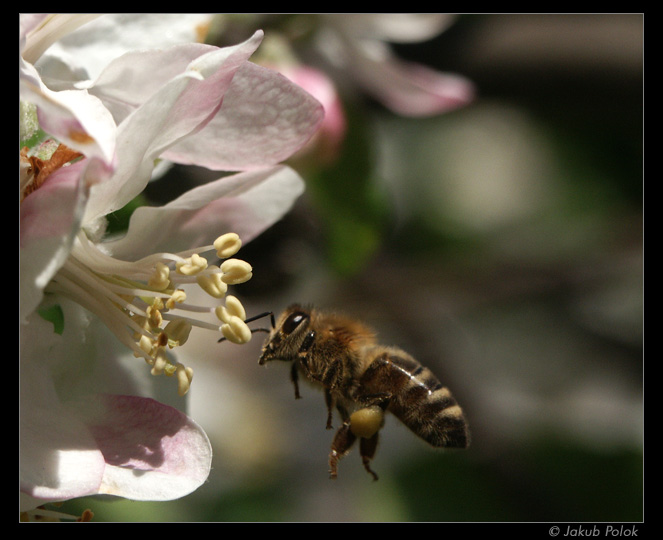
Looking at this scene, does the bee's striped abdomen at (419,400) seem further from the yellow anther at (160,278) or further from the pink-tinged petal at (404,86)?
the pink-tinged petal at (404,86)

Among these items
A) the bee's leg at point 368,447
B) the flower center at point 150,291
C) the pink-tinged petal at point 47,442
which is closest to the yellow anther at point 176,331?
the flower center at point 150,291

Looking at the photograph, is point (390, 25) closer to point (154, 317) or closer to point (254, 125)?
point (254, 125)

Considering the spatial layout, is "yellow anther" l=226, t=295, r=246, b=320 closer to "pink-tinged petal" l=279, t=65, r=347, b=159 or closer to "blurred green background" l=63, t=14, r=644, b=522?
"pink-tinged petal" l=279, t=65, r=347, b=159

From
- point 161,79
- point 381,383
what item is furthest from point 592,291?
point 161,79

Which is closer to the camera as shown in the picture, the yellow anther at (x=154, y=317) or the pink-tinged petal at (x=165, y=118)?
the pink-tinged petal at (x=165, y=118)

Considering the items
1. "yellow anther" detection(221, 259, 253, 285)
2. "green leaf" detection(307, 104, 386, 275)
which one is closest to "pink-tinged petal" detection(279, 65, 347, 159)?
"green leaf" detection(307, 104, 386, 275)

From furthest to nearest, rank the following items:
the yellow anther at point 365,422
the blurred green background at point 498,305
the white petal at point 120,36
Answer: the blurred green background at point 498,305
the yellow anther at point 365,422
the white petal at point 120,36

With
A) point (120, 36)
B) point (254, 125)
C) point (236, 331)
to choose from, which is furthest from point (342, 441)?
point (120, 36)
